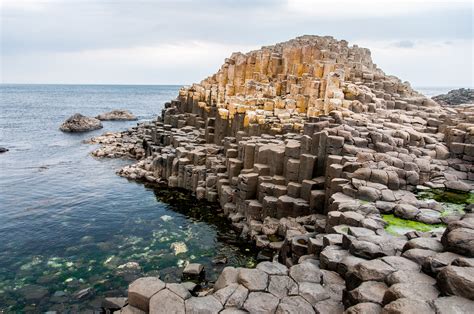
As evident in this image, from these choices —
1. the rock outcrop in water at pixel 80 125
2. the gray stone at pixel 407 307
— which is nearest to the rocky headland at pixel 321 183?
the gray stone at pixel 407 307

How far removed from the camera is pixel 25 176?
2642cm

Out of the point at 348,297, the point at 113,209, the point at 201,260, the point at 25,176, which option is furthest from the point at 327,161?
the point at 25,176

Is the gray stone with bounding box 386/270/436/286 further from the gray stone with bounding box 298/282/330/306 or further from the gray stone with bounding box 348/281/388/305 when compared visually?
the gray stone with bounding box 298/282/330/306

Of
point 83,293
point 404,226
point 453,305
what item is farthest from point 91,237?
point 453,305

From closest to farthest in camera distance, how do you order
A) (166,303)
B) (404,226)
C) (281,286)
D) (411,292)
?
(411,292)
(166,303)
(281,286)
(404,226)

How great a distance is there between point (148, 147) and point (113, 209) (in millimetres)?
12827

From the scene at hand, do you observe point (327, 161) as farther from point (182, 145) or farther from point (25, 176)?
point (25, 176)

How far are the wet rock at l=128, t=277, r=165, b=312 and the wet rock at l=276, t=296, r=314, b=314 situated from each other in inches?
110

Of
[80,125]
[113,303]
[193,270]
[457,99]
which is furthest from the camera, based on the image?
[457,99]

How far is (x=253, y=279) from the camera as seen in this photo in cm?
801

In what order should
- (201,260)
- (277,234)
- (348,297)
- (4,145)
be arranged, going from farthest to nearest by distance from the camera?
(4,145) < (277,234) < (201,260) < (348,297)

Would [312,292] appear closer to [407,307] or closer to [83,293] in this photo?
[407,307]

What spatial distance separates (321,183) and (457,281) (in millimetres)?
10209

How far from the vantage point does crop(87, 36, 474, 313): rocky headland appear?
712 centimetres
